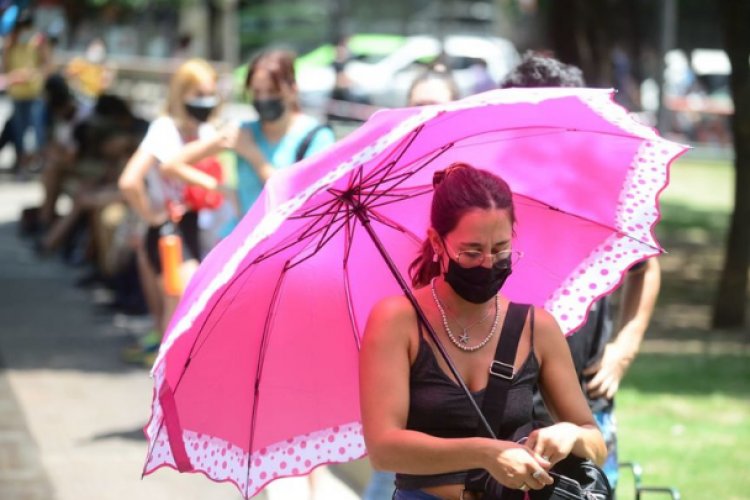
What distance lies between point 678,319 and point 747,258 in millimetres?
923

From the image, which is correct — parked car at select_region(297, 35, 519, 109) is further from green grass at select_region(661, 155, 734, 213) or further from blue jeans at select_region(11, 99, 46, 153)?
blue jeans at select_region(11, 99, 46, 153)

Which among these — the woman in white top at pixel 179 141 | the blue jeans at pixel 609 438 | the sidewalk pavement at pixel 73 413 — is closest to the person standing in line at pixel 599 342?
the blue jeans at pixel 609 438

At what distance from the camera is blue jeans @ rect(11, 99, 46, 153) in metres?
20.0

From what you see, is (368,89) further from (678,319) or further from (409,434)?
(409,434)

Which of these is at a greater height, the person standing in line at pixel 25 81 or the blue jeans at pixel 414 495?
the blue jeans at pixel 414 495

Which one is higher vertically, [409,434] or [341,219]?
[341,219]

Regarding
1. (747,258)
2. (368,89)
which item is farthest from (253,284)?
(368,89)

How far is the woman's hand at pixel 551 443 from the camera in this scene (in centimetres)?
293

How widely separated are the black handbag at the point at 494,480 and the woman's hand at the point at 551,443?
0.22 feet

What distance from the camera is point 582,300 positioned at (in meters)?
3.73

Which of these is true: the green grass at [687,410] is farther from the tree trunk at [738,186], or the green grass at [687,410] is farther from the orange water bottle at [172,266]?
the orange water bottle at [172,266]

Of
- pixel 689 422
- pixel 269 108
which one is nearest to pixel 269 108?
pixel 269 108

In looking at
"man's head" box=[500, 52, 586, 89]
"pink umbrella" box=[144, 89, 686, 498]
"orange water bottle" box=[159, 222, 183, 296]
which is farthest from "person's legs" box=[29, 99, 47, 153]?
"pink umbrella" box=[144, 89, 686, 498]

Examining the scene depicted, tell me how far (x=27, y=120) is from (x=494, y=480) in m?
18.2
